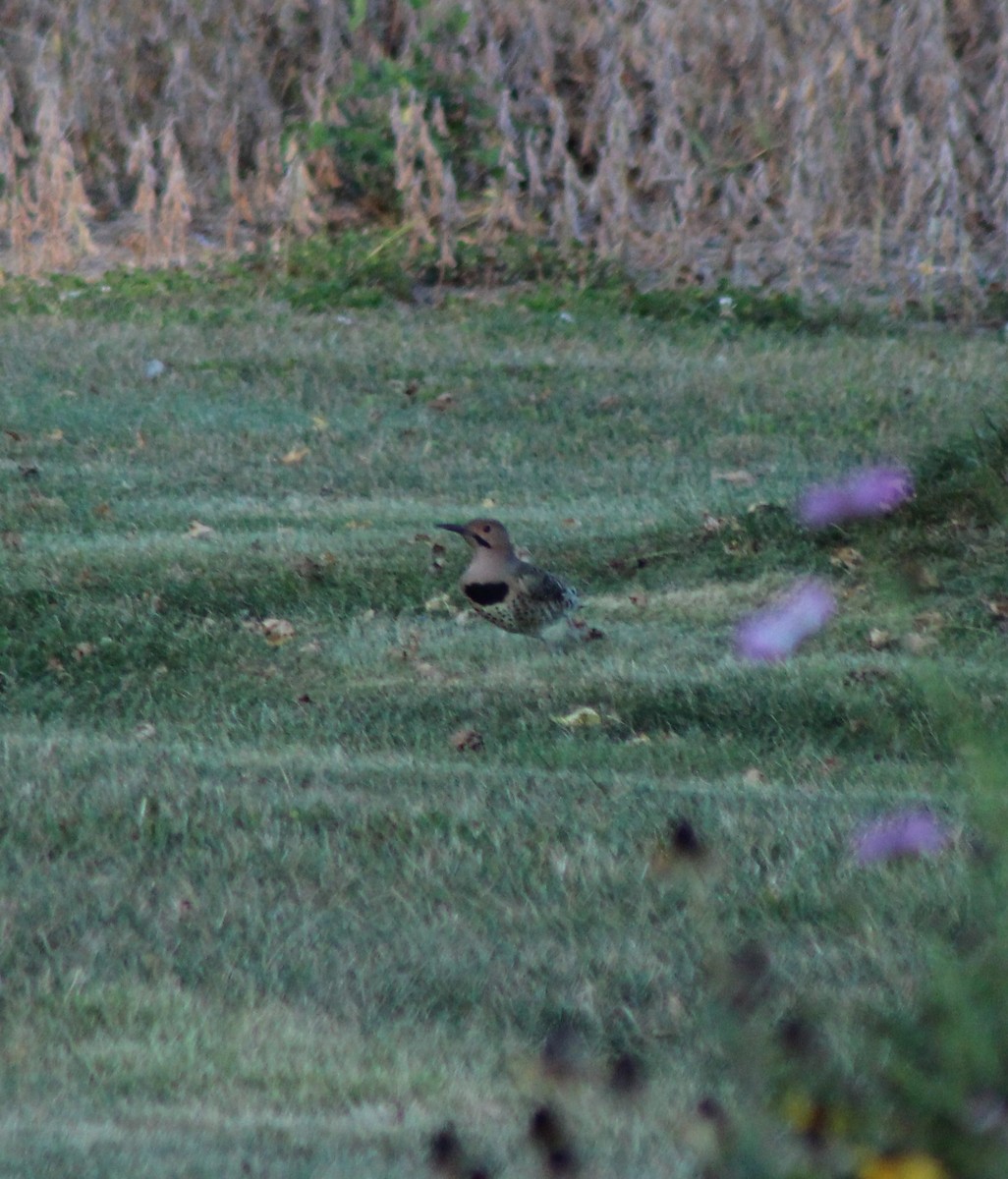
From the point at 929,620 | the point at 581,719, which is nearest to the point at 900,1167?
the point at 581,719

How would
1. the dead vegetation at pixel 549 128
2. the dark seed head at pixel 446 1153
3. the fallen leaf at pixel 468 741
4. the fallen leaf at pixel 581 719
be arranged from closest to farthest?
the dark seed head at pixel 446 1153 < the fallen leaf at pixel 468 741 < the fallen leaf at pixel 581 719 < the dead vegetation at pixel 549 128

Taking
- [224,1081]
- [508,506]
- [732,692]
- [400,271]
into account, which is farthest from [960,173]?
[224,1081]

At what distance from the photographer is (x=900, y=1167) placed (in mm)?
2043

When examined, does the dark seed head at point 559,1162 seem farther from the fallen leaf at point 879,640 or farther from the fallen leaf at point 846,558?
the fallen leaf at point 846,558

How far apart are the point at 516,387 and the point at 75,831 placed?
7557mm

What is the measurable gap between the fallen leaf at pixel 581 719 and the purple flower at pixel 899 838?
1542 millimetres

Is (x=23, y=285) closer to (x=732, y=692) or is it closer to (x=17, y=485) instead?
(x=17, y=485)

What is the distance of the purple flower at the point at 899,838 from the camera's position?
4.90 metres

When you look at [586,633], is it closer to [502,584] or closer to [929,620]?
[502,584]

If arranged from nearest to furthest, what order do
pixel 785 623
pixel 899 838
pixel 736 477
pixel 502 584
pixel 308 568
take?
pixel 899 838, pixel 502 584, pixel 785 623, pixel 308 568, pixel 736 477

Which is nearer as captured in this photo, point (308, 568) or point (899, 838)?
point (899, 838)

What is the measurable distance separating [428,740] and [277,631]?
4.74 ft

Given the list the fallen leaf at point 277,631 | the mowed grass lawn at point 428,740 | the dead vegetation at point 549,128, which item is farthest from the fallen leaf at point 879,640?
the dead vegetation at point 549,128

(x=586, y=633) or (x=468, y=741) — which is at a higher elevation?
(x=468, y=741)
